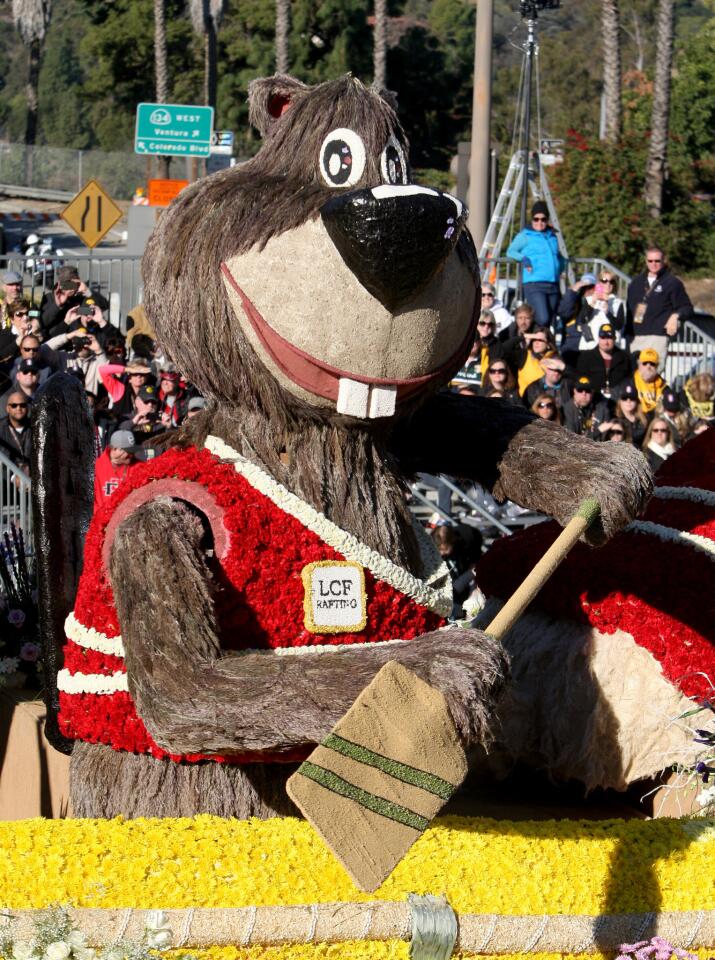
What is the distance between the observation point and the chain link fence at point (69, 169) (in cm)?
3534

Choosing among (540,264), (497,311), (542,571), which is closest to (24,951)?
(542,571)

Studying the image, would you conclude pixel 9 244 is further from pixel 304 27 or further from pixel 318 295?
pixel 318 295

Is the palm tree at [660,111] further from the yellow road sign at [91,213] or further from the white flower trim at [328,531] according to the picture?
the white flower trim at [328,531]

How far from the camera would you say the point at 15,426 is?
24.6ft

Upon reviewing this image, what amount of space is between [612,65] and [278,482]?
910 inches

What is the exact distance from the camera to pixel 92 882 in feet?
9.77

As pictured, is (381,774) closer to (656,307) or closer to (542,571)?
(542,571)

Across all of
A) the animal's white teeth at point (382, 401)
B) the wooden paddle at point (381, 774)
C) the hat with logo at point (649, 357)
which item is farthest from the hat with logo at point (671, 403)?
the wooden paddle at point (381, 774)

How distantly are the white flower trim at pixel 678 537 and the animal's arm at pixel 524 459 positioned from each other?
2.12 ft

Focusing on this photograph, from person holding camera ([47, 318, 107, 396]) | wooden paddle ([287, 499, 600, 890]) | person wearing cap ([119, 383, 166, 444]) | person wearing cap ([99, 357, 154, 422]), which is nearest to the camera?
wooden paddle ([287, 499, 600, 890])

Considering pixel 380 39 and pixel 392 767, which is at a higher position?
pixel 380 39

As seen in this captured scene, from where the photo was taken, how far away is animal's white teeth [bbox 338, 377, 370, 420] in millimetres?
3211

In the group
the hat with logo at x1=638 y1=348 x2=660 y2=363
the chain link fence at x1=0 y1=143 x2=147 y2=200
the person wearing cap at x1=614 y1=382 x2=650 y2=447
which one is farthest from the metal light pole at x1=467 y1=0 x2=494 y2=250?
the chain link fence at x1=0 y1=143 x2=147 y2=200

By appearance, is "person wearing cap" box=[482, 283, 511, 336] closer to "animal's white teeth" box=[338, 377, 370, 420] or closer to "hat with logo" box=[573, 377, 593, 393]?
"hat with logo" box=[573, 377, 593, 393]
